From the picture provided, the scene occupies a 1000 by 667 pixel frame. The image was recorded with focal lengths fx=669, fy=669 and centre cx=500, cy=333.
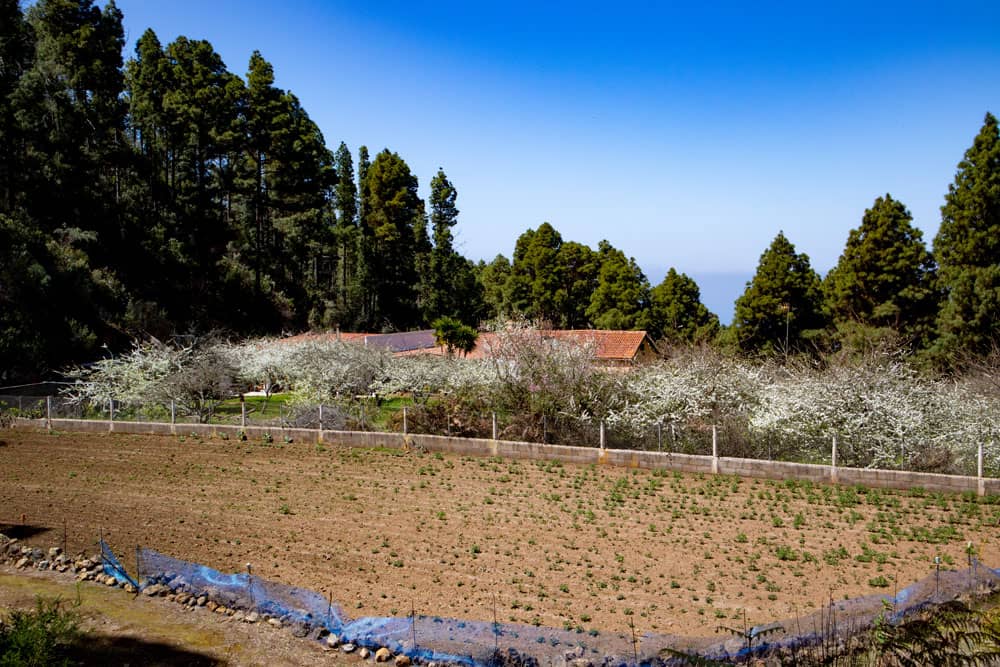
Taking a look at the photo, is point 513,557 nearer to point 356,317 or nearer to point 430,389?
point 430,389

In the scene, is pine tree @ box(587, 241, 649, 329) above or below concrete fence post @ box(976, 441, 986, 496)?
above

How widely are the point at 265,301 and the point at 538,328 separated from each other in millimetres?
32218

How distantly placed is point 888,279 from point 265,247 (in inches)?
1698

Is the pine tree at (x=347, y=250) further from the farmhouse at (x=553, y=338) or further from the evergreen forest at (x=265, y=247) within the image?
the farmhouse at (x=553, y=338)

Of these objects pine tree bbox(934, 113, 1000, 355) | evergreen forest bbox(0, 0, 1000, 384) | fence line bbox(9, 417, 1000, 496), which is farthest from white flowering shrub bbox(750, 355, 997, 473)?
pine tree bbox(934, 113, 1000, 355)

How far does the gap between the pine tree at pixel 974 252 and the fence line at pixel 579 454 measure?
14926mm

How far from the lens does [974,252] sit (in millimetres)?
27125

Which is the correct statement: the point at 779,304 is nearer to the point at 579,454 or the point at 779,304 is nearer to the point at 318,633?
the point at 579,454

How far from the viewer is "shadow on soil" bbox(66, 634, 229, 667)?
7.32m

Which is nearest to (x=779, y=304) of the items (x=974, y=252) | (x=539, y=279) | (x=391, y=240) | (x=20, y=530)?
(x=974, y=252)

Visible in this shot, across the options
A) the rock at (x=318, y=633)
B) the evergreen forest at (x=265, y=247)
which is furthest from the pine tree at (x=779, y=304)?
the rock at (x=318, y=633)

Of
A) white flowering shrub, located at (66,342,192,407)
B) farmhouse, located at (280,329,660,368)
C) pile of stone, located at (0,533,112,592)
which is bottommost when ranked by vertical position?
pile of stone, located at (0,533,112,592)

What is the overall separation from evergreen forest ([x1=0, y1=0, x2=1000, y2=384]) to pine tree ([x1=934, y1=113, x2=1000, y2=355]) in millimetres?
81

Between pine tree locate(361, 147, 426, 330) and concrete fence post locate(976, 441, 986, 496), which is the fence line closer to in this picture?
concrete fence post locate(976, 441, 986, 496)
